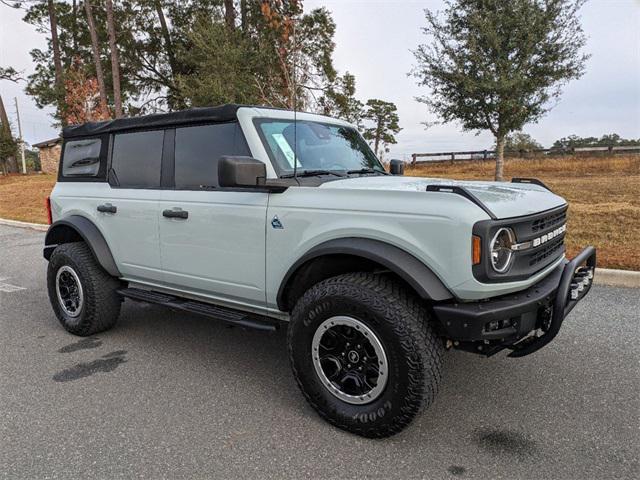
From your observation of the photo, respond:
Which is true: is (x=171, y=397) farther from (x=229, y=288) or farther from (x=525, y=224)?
(x=525, y=224)

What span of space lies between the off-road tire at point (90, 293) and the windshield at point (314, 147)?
209cm

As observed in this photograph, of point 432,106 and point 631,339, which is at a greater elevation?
point 432,106

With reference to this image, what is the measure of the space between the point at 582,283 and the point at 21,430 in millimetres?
3471

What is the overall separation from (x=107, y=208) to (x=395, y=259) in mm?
2743

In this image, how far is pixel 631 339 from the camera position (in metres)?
3.98

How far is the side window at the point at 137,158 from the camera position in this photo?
3893mm

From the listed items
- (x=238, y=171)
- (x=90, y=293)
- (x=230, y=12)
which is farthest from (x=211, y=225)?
(x=230, y=12)

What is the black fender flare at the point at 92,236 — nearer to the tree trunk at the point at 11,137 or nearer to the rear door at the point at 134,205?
the rear door at the point at 134,205

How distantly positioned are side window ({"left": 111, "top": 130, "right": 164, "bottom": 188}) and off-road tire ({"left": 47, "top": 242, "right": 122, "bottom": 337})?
782mm

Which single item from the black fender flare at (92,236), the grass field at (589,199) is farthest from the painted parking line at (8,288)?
the grass field at (589,199)

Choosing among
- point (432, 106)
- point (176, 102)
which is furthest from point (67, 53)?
point (432, 106)

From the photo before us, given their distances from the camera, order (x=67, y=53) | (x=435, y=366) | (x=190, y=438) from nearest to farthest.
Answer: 1. (x=435, y=366)
2. (x=190, y=438)
3. (x=67, y=53)

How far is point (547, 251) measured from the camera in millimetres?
2941

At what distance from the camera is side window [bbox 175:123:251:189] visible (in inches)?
134
